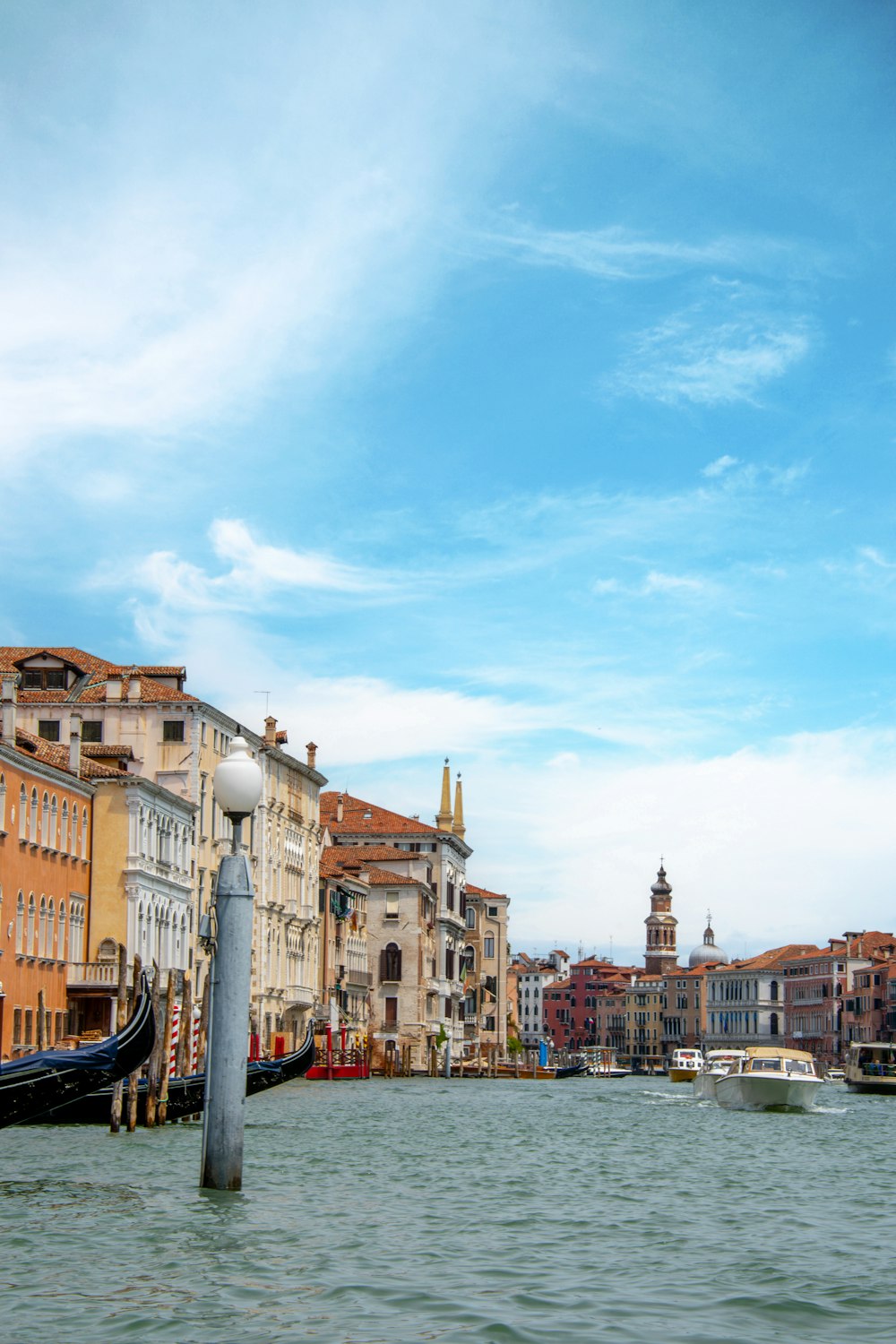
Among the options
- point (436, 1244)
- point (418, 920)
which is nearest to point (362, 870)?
point (418, 920)

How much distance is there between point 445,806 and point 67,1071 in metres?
79.7

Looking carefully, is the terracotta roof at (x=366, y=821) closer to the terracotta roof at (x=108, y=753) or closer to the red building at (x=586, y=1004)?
the terracotta roof at (x=108, y=753)

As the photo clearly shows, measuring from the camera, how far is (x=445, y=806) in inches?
3784

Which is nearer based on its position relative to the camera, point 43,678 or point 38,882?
point 38,882

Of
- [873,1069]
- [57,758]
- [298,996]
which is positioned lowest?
[873,1069]

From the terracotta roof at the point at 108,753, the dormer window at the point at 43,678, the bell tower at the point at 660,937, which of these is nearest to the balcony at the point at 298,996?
the dormer window at the point at 43,678

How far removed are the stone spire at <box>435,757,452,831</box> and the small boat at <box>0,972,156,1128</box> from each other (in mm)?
76878

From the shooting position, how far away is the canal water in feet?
31.6

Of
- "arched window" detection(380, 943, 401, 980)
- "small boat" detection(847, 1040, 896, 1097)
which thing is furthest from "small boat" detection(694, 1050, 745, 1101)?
"arched window" detection(380, 943, 401, 980)

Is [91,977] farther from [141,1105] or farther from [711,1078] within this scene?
[711,1078]

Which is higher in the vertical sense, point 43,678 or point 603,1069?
point 43,678

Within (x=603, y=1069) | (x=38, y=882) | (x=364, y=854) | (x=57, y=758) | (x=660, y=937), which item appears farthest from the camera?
(x=660, y=937)

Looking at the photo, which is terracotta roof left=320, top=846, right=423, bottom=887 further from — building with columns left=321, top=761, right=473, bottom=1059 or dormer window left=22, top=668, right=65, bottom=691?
dormer window left=22, top=668, right=65, bottom=691

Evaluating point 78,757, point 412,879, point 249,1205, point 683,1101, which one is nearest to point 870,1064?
point 683,1101
